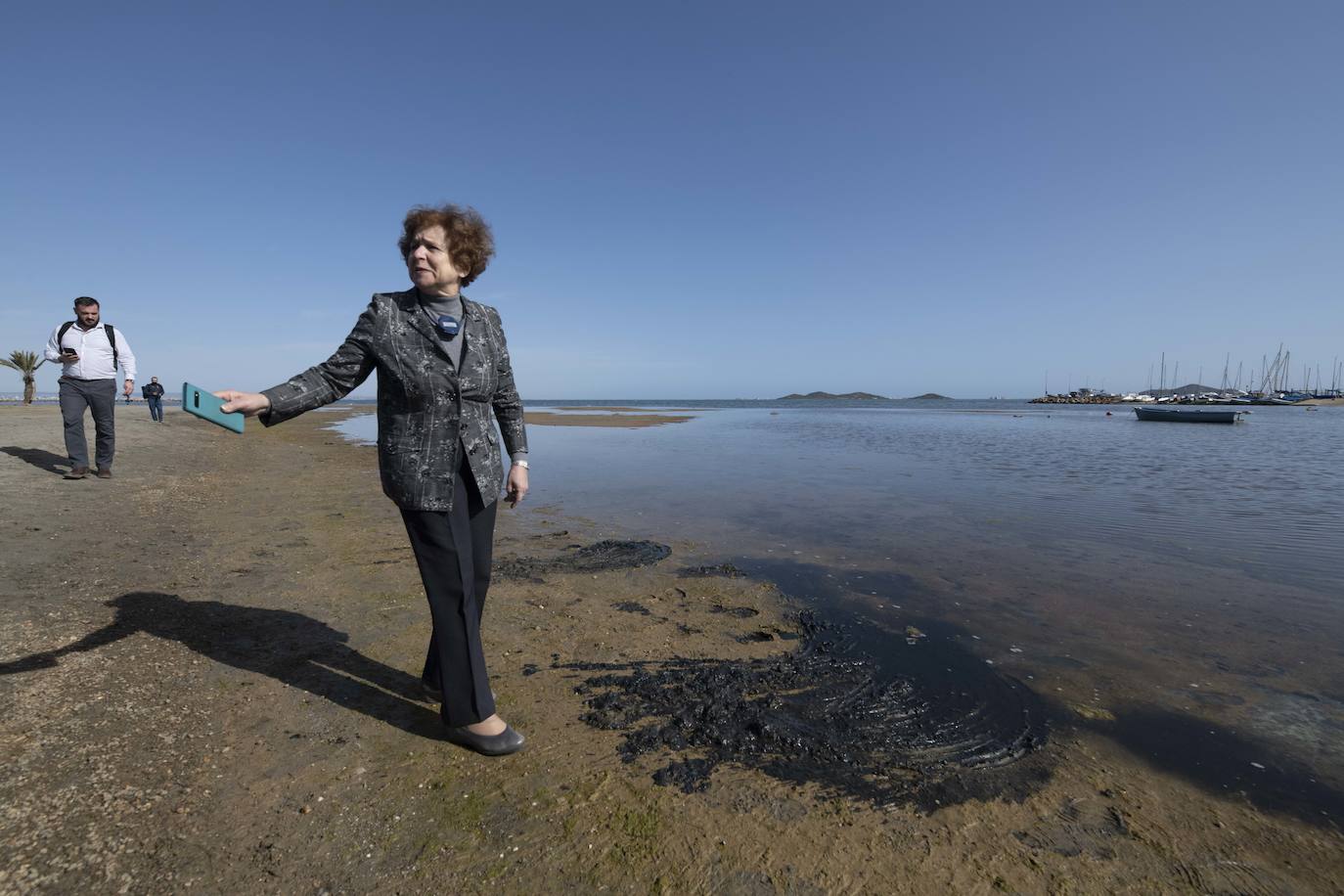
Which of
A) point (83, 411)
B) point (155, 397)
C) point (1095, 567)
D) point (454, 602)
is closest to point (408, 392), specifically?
point (454, 602)

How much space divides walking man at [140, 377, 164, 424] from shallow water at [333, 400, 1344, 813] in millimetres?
18813

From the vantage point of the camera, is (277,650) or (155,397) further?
(155,397)

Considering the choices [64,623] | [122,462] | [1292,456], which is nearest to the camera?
[64,623]

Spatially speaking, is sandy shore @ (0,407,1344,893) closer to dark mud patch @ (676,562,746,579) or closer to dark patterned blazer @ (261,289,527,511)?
dark mud patch @ (676,562,746,579)

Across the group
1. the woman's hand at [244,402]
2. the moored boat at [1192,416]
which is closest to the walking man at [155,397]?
the woman's hand at [244,402]

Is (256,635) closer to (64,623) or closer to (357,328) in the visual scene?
(64,623)

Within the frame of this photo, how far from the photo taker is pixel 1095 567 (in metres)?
5.92

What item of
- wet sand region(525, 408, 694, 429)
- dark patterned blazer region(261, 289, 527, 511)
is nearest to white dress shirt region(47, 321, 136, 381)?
dark patterned blazer region(261, 289, 527, 511)

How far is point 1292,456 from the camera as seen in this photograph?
664 inches

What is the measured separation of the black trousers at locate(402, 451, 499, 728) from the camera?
2.65m

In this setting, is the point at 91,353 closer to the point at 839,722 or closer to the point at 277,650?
the point at 277,650

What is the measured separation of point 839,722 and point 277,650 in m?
3.37

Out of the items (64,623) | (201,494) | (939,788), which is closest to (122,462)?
(201,494)

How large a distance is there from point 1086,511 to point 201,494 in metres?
13.0
